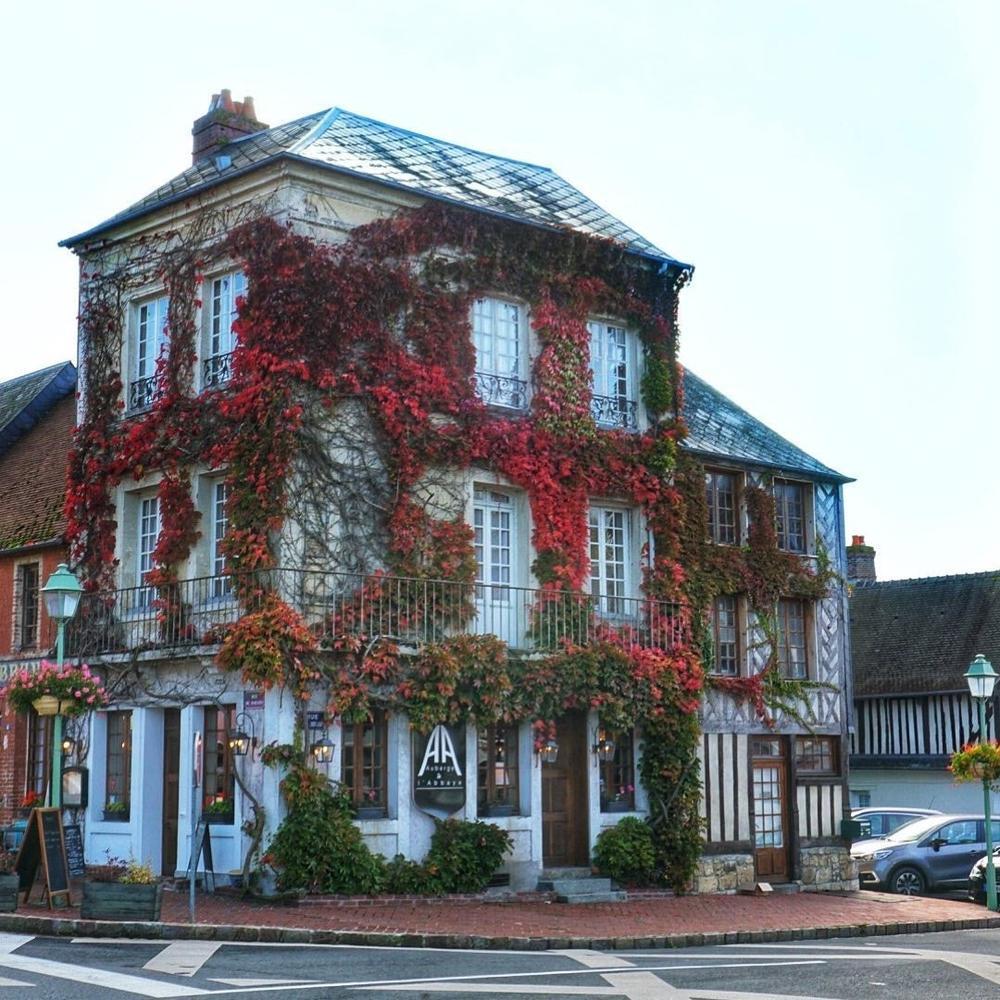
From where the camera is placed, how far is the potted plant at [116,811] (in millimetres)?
21594

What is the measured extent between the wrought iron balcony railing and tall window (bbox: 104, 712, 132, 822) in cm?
100

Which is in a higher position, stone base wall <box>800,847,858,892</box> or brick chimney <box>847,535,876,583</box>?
brick chimney <box>847,535,876,583</box>

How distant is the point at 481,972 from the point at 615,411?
11557 millimetres

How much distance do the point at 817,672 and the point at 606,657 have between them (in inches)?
204

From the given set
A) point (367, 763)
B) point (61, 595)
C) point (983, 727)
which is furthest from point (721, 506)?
point (61, 595)

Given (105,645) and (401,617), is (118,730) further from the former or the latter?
(401,617)

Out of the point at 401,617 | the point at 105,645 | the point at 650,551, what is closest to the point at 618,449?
the point at 650,551

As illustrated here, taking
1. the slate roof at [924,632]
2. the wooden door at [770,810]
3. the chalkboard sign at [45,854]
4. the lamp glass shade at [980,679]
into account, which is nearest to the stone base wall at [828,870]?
the wooden door at [770,810]

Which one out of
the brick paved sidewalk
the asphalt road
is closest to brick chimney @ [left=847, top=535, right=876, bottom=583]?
the brick paved sidewalk

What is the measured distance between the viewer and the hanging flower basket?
22609 millimetres

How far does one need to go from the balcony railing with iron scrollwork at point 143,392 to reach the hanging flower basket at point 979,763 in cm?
1228

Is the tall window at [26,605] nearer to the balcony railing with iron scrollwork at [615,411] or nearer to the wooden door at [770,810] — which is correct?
the balcony railing with iron scrollwork at [615,411]

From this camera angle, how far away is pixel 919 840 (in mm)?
25750

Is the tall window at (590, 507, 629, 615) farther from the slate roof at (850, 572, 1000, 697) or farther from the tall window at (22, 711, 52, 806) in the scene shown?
the slate roof at (850, 572, 1000, 697)
